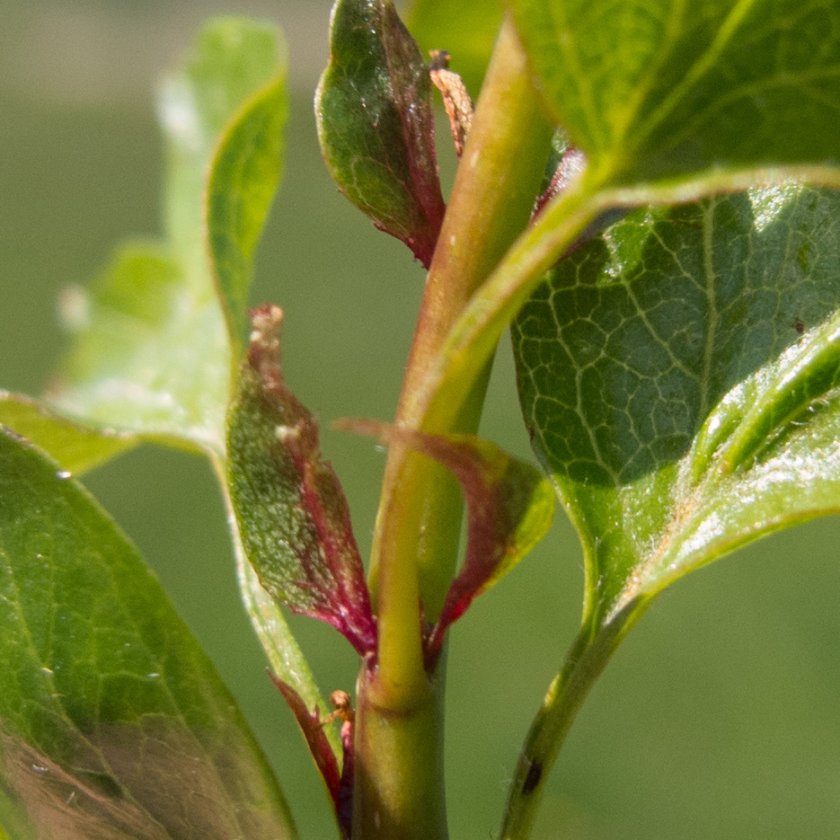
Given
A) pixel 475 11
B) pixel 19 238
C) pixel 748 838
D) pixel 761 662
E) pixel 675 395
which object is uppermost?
pixel 19 238

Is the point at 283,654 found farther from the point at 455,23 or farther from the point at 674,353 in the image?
the point at 455,23

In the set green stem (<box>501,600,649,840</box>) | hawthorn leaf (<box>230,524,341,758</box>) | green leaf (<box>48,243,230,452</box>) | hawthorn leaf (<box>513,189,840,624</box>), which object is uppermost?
green leaf (<box>48,243,230,452</box>)

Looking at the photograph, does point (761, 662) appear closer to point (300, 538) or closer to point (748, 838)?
point (748, 838)

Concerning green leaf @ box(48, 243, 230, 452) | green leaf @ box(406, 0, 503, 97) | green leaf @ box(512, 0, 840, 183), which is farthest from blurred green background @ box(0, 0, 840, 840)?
green leaf @ box(512, 0, 840, 183)

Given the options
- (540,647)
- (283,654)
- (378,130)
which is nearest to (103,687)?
(283,654)

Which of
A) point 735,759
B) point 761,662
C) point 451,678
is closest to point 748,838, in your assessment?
point 735,759

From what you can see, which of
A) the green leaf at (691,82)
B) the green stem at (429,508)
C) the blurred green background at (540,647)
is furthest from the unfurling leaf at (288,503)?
the blurred green background at (540,647)

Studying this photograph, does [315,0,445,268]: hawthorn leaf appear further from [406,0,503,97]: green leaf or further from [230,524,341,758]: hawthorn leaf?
[406,0,503,97]: green leaf
